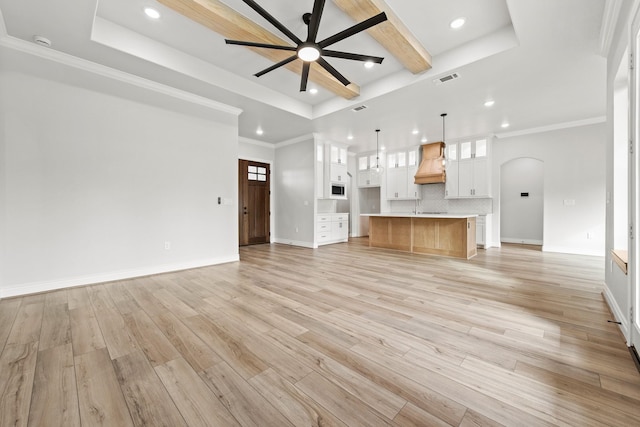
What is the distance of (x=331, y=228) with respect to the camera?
7.46 meters

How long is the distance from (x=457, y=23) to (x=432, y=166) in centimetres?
464

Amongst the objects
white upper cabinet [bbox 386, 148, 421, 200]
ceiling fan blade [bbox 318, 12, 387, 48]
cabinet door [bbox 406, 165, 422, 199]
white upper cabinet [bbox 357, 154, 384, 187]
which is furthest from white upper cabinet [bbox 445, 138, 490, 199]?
ceiling fan blade [bbox 318, 12, 387, 48]

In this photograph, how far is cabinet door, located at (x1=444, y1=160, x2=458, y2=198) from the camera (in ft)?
23.5

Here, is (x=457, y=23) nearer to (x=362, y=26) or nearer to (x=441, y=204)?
(x=362, y=26)

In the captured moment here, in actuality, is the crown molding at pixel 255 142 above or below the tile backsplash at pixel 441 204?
above

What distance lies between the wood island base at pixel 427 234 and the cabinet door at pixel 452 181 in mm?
1687

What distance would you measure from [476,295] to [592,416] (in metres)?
1.84

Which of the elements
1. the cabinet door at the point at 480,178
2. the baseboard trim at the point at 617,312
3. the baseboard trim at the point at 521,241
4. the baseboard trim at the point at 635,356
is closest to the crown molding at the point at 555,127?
the cabinet door at the point at 480,178

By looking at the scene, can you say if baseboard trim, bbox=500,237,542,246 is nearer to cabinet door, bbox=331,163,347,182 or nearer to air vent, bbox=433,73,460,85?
cabinet door, bbox=331,163,347,182

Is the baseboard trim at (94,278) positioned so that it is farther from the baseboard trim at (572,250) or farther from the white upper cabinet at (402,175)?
the baseboard trim at (572,250)

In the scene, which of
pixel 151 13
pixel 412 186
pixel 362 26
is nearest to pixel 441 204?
pixel 412 186

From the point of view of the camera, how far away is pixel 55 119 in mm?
3277

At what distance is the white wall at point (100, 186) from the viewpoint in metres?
3.07

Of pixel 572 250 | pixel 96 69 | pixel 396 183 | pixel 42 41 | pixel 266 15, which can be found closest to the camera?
pixel 266 15
